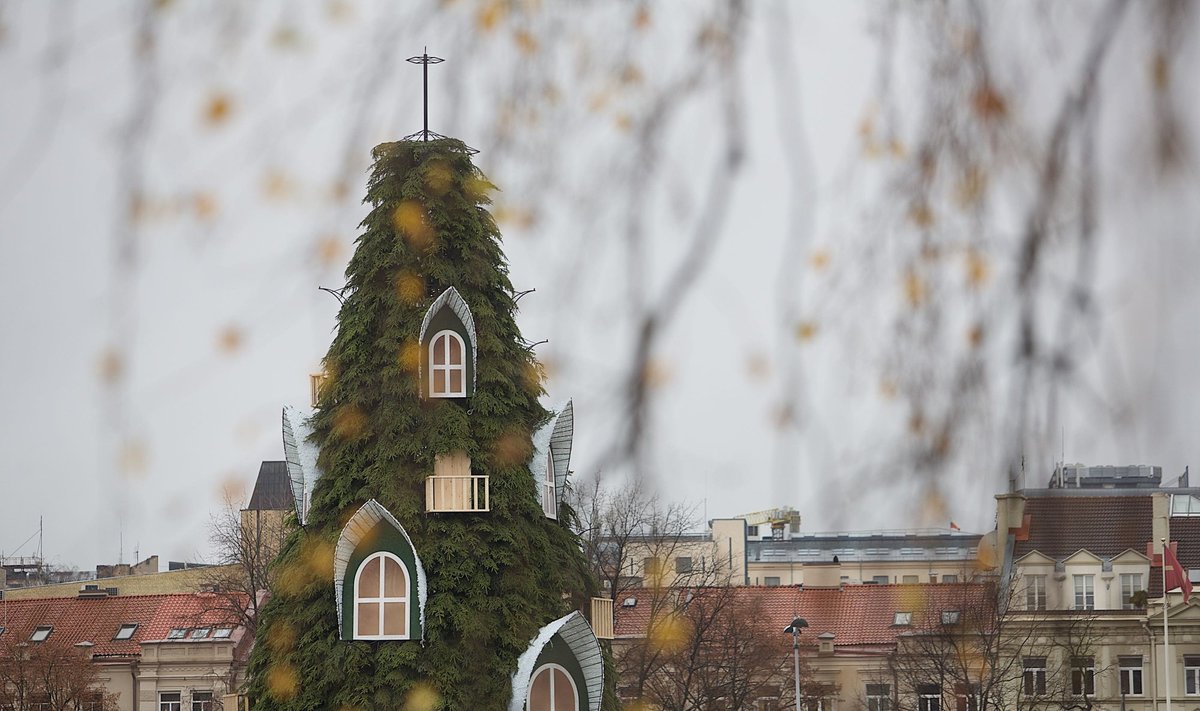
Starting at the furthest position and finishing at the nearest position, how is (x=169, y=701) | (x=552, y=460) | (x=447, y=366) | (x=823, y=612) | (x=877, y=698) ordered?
1. (x=823, y=612)
2. (x=169, y=701)
3. (x=877, y=698)
4. (x=552, y=460)
5. (x=447, y=366)

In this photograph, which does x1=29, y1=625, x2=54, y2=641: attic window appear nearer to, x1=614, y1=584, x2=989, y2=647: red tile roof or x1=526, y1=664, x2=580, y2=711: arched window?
x1=614, y1=584, x2=989, y2=647: red tile roof

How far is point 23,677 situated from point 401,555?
27.1 meters

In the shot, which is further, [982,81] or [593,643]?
[593,643]

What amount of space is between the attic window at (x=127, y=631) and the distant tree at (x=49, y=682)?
8.28ft

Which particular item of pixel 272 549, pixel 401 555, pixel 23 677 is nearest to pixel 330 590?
pixel 401 555

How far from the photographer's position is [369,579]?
75.4ft

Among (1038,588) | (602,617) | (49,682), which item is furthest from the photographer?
(49,682)

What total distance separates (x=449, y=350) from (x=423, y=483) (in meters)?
2.01

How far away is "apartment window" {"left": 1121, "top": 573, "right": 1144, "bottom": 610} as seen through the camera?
43562mm

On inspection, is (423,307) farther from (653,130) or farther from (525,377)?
(653,130)

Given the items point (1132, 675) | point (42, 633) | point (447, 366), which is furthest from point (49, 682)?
point (1132, 675)

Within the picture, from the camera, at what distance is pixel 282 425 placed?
25594 mm

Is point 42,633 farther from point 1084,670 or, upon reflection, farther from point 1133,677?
point 1084,670

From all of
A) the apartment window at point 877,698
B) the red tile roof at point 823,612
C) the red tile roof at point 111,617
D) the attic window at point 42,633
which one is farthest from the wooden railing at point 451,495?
the attic window at point 42,633
